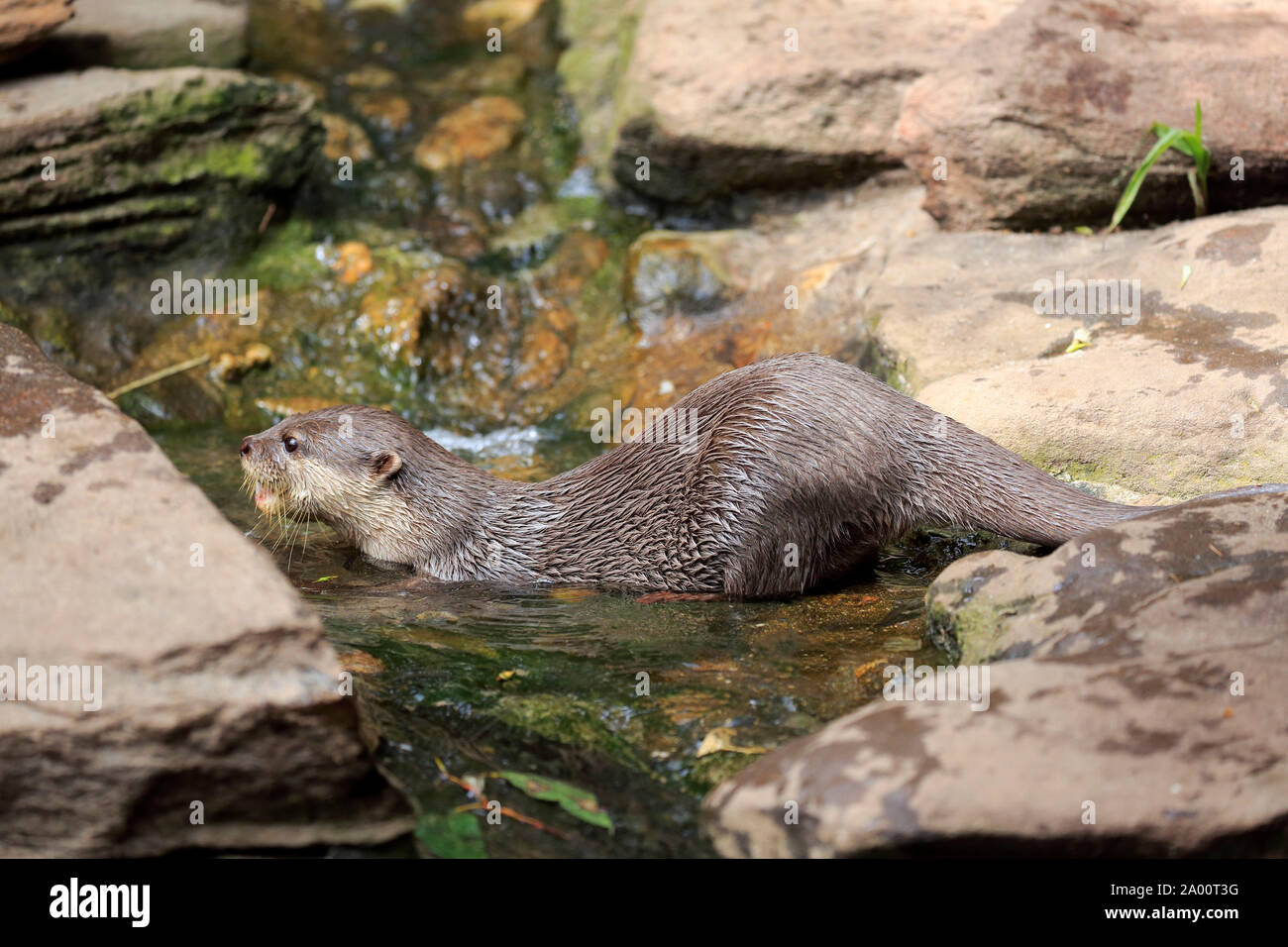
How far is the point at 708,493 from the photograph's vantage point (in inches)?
116

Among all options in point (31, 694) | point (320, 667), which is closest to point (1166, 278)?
point (320, 667)

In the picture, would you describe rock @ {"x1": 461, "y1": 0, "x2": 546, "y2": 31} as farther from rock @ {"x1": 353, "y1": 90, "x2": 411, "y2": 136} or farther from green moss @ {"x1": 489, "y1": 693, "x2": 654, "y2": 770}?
green moss @ {"x1": 489, "y1": 693, "x2": 654, "y2": 770}

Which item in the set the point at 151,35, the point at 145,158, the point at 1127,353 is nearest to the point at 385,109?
the point at 151,35

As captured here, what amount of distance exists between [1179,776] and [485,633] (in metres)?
1.57

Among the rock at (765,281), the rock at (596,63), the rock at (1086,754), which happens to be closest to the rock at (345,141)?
the rock at (596,63)

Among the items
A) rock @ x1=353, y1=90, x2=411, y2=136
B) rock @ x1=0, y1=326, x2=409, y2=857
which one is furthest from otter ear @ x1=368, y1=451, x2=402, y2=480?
rock @ x1=353, y1=90, x2=411, y2=136

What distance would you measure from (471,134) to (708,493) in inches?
123

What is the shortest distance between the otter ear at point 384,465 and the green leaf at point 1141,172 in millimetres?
2467

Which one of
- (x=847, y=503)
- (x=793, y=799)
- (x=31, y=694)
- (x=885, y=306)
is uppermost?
(x=885, y=306)

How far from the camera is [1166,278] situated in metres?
3.55

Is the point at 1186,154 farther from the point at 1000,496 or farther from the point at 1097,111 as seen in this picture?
the point at 1000,496

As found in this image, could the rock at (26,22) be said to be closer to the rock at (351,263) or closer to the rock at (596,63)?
the rock at (351,263)

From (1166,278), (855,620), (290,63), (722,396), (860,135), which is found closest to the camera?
(855,620)
